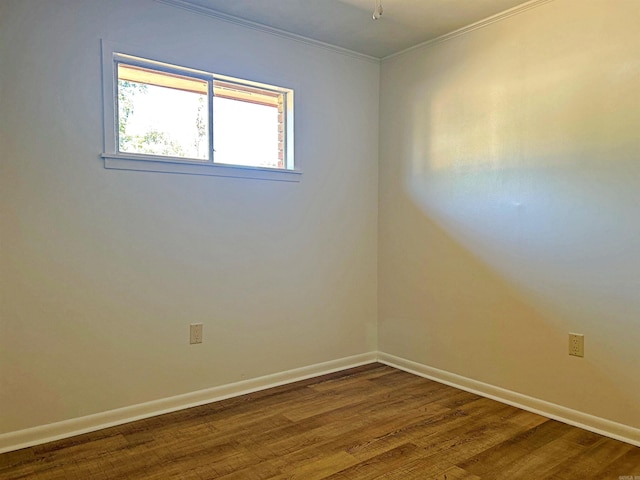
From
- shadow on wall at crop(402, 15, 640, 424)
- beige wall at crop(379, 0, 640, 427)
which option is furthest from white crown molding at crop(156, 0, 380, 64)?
shadow on wall at crop(402, 15, 640, 424)

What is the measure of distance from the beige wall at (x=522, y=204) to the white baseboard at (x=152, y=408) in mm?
744

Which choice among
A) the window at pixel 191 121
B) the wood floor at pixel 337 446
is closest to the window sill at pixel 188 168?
the window at pixel 191 121

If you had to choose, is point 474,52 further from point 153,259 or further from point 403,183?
point 153,259

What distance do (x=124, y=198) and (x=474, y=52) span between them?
2.32 metres

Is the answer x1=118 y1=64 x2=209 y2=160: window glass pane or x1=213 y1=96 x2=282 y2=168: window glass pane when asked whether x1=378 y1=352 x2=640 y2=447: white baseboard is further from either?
x1=118 y1=64 x2=209 y2=160: window glass pane

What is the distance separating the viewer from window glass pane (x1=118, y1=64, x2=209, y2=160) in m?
2.59

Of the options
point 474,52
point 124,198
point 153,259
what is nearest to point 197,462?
point 153,259

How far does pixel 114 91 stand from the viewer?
8.23 ft

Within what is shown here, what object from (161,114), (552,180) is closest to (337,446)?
(552,180)

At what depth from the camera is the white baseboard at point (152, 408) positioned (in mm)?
2285

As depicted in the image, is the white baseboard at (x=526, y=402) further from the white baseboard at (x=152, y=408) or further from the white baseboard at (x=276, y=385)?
the white baseboard at (x=152, y=408)

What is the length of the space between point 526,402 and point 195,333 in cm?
201

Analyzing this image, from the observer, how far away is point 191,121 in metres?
2.81

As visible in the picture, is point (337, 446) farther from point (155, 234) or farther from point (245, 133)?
point (245, 133)
